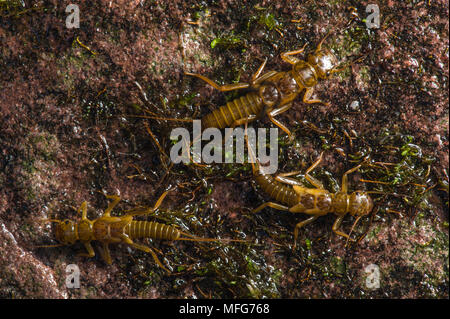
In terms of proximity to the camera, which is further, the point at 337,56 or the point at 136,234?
the point at 337,56

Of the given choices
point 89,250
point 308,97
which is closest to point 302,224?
point 308,97

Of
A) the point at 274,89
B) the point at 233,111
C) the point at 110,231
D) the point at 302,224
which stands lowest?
the point at 302,224

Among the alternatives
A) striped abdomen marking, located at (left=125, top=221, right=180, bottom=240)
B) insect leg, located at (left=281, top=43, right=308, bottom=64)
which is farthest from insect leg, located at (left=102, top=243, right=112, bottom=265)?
insect leg, located at (left=281, top=43, right=308, bottom=64)

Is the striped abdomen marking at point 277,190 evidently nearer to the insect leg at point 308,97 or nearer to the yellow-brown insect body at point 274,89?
the yellow-brown insect body at point 274,89

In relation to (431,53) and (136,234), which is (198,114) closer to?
(136,234)

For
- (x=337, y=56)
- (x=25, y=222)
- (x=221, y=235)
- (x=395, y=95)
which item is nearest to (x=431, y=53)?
(x=395, y=95)

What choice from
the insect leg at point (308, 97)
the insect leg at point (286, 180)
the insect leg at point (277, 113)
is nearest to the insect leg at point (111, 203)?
the insect leg at point (286, 180)

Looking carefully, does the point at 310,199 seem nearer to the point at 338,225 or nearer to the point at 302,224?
the point at 302,224
